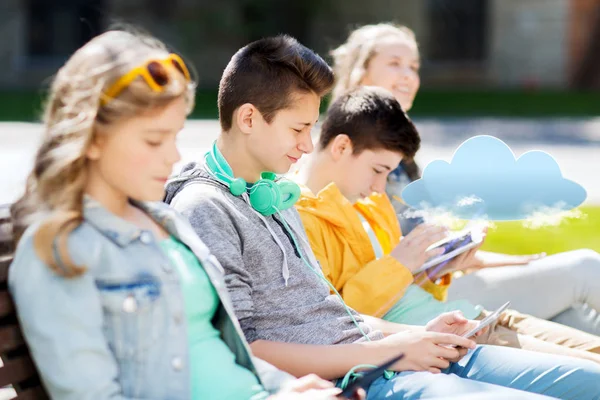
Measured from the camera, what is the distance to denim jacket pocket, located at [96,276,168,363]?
1.85 metres

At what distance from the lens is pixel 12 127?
13031 millimetres

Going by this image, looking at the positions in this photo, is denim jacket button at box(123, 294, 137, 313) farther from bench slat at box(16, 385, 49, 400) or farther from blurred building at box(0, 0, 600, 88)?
blurred building at box(0, 0, 600, 88)

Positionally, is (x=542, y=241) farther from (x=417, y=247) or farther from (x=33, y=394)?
(x=33, y=394)

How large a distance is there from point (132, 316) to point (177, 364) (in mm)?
135

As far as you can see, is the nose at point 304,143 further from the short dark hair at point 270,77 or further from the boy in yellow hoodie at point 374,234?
the boy in yellow hoodie at point 374,234

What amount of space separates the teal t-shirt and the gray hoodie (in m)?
0.19

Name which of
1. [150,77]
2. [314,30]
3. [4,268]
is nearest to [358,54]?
[150,77]

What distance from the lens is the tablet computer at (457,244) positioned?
123 inches

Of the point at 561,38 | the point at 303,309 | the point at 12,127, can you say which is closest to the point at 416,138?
the point at 303,309

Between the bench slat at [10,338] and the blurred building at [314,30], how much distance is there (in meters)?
18.8

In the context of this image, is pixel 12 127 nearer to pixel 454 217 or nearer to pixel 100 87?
pixel 454 217

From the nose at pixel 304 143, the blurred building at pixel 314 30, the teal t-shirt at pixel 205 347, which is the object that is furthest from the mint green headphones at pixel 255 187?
the blurred building at pixel 314 30

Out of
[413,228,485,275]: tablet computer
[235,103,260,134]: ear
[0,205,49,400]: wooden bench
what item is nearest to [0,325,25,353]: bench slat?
[0,205,49,400]: wooden bench

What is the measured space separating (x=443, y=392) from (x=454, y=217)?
966mm
